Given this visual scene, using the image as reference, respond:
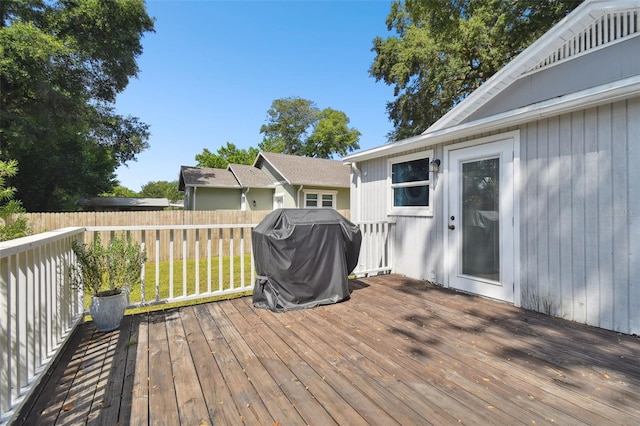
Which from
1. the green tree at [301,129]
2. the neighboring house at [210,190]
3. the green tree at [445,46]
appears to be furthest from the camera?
the green tree at [301,129]

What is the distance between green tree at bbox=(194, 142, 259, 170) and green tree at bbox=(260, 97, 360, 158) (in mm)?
2343

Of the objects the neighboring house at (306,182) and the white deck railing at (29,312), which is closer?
the white deck railing at (29,312)

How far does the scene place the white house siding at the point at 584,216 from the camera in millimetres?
2812

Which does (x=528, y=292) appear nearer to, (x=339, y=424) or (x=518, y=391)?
(x=518, y=391)

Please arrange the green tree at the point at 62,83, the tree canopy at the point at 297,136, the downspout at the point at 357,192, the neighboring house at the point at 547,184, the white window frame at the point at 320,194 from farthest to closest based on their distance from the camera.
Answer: the tree canopy at the point at 297,136 → the white window frame at the point at 320,194 → the green tree at the point at 62,83 → the downspout at the point at 357,192 → the neighboring house at the point at 547,184

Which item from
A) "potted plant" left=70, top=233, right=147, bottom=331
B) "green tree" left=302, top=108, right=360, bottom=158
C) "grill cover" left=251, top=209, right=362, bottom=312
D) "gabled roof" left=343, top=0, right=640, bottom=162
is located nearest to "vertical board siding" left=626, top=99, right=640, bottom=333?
"gabled roof" left=343, top=0, right=640, bottom=162

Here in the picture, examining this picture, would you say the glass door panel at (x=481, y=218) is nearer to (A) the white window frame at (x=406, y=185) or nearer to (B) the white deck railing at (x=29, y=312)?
(A) the white window frame at (x=406, y=185)

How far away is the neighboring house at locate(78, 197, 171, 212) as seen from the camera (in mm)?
20706

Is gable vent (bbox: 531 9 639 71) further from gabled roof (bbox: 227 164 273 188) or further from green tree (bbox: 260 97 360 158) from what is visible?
green tree (bbox: 260 97 360 158)

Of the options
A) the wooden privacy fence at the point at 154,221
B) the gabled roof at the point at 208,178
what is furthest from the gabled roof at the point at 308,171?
the wooden privacy fence at the point at 154,221

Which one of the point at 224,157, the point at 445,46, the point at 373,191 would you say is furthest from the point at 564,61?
the point at 224,157

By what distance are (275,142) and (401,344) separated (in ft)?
88.9

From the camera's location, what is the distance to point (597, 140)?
2998mm

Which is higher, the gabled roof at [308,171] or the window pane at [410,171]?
the gabled roof at [308,171]
